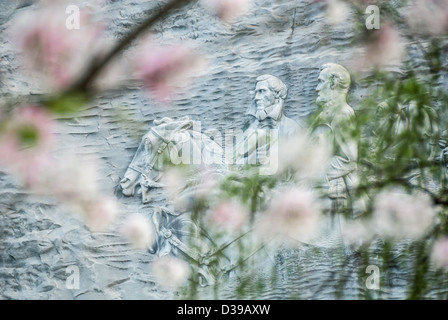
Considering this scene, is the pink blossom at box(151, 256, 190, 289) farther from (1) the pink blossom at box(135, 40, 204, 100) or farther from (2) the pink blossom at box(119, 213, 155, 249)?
(1) the pink blossom at box(135, 40, 204, 100)

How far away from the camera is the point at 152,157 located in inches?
167

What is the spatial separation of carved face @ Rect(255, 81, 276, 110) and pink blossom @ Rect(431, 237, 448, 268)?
36.3 inches

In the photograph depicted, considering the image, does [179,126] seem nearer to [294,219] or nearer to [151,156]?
[151,156]

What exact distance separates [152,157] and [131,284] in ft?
1.81

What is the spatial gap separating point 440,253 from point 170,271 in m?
1.13

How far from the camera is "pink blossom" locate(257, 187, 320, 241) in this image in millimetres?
4121

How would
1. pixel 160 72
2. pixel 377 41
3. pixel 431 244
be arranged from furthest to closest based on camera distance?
1. pixel 377 41
2. pixel 431 244
3. pixel 160 72

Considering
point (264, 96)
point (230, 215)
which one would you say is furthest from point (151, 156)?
point (264, 96)

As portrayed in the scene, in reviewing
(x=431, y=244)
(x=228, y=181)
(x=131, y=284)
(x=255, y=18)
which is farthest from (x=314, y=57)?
(x=131, y=284)

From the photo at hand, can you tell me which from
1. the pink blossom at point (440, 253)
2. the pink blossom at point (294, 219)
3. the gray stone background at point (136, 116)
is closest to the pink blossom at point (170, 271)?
the gray stone background at point (136, 116)

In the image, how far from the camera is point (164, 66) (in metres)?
2.98

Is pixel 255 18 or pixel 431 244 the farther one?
pixel 255 18

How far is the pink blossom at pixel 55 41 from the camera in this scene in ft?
8.87
